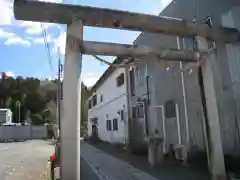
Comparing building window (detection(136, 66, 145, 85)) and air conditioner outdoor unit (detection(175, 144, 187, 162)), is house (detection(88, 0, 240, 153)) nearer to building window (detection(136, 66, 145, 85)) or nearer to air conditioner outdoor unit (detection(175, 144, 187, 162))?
building window (detection(136, 66, 145, 85))

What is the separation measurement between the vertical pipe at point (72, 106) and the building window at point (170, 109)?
821 centimetres

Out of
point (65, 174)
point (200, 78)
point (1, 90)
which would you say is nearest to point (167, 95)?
point (200, 78)

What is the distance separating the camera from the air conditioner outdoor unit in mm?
11711

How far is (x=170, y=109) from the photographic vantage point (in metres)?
14.1

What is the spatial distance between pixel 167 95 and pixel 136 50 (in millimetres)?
7744

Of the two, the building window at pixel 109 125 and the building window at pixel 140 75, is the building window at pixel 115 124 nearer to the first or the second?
the building window at pixel 109 125

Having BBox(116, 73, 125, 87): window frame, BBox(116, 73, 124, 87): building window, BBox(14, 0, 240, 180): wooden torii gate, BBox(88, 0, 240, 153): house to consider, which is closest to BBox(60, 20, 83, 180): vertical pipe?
BBox(14, 0, 240, 180): wooden torii gate

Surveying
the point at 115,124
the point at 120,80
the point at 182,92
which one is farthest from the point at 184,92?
the point at 115,124

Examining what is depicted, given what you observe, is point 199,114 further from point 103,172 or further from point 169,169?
point 103,172

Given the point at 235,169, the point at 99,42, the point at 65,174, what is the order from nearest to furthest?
the point at 65,174
the point at 99,42
the point at 235,169

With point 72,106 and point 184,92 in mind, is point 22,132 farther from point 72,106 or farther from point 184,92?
point 72,106

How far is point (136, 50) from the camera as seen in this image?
22.8 feet

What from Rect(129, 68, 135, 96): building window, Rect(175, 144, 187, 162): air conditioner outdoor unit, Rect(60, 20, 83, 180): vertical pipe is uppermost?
Rect(129, 68, 135, 96): building window

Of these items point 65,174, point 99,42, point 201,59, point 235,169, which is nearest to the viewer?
point 65,174
